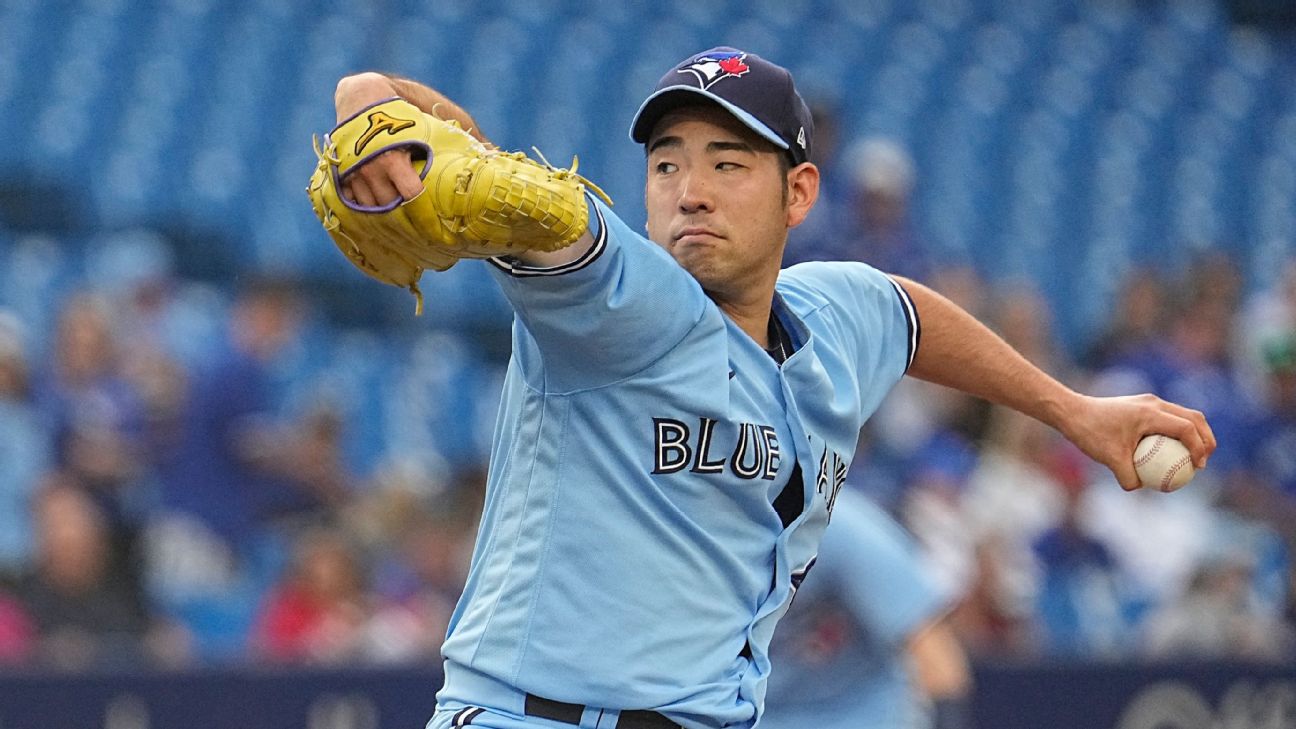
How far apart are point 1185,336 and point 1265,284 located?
270cm

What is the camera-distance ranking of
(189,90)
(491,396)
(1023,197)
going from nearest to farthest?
(491,396)
(189,90)
(1023,197)

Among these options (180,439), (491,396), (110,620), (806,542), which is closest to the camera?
(806,542)

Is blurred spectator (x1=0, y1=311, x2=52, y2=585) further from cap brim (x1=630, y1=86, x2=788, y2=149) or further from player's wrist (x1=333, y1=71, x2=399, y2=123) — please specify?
player's wrist (x1=333, y1=71, x2=399, y2=123)

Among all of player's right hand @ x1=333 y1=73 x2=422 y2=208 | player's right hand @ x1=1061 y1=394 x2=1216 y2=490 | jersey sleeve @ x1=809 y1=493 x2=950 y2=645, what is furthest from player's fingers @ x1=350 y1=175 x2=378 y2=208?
jersey sleeve @ x1=809 y1=493 x2=950 y2=645

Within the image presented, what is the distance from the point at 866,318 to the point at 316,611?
158 inches

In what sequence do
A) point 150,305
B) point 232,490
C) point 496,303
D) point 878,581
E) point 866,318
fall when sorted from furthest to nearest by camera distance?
point 496,303 → point 150,305 → point 232,490 → point 878,581 → point 866,318

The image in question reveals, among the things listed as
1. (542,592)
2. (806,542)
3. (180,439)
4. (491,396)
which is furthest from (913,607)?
(491,396)

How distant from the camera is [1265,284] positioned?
40.7 ft

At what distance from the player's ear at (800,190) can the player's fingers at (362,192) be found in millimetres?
1003

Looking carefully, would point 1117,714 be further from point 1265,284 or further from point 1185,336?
point 1265,284

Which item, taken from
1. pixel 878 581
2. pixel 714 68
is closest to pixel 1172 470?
pixel 714 68

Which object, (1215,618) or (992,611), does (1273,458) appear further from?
(992,611)

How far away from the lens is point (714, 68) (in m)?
3.21

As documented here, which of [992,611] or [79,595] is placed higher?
[992,611]
